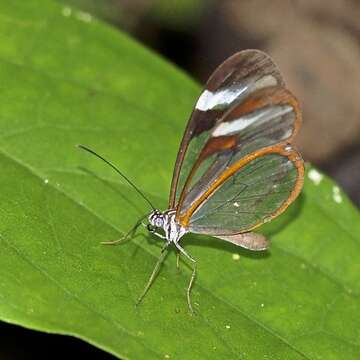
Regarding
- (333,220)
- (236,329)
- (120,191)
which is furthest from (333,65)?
(236,329)

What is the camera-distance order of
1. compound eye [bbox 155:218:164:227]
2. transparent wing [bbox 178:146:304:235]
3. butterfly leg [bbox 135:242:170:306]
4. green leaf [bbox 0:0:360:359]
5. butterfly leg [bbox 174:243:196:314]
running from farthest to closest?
transparent wing [bbox 178:146:304:235] → compound eye [bbox 155:218:164:227] → butterfly leg [bbox 174:243:196:314] → butterfly leg [bbox 135:242:170:306] → green leaf [bbox 0:0:360:359]

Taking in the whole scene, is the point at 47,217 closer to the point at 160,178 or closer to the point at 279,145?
the point at 160,178

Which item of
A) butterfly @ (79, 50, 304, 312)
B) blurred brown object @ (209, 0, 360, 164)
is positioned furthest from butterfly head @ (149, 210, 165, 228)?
blurred brown object @ (209, 0, 360, 164)

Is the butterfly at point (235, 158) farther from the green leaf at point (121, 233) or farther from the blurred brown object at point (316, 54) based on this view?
the blurred brown object at point (316, 54)

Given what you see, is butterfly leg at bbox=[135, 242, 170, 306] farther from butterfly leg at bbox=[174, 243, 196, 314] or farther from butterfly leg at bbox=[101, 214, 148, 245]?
butterfly leg at bbox=[101, 214, 148, 245]

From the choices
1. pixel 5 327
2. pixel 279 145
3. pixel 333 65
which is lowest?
pixel 5 327

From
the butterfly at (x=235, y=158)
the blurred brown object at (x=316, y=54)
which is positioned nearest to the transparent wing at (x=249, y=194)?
the butterfly at (x=235, y=158)

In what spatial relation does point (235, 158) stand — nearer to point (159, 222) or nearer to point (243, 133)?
point (243, 133)
